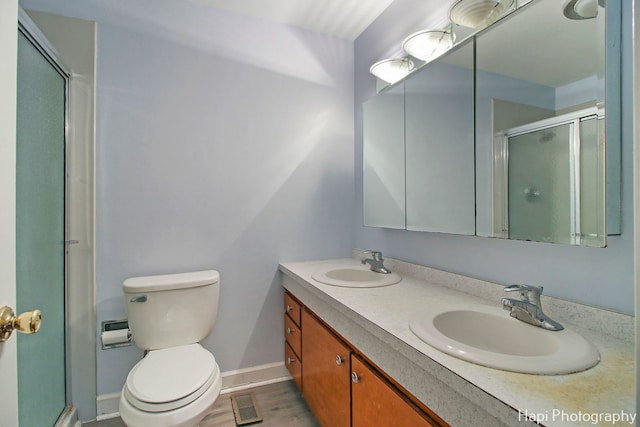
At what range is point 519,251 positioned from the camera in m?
1.16

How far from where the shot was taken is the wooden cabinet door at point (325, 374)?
1230mm

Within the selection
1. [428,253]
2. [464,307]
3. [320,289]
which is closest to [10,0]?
[320,289]

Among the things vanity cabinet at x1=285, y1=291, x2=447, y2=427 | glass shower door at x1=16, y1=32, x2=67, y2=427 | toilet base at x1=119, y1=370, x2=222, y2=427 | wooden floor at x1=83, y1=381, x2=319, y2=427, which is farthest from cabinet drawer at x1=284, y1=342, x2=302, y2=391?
glass shower door at x1=16, y1=32, x2=67, y2=427

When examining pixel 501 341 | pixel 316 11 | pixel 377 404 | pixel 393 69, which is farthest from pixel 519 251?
pixel 316 11

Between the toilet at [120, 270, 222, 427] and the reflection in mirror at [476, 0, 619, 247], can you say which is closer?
the reflection in mirror at [476, 0, 619, 247]

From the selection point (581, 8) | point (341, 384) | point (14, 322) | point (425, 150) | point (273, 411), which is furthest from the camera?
point (273, 411)

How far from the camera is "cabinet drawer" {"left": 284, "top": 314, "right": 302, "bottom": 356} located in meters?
1.78

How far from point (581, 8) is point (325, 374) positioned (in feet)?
5.43

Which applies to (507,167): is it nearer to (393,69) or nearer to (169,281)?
(393,69)

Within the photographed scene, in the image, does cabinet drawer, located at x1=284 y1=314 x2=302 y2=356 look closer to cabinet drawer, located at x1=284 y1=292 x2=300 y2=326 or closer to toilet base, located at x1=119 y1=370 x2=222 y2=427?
cabinet drawer, located at x1=284 y1=292 x2=300 y2=326

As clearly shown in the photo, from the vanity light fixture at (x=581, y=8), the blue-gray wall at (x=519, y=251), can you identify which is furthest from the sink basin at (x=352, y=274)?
the vanity light fixture at (x=581, y=8)

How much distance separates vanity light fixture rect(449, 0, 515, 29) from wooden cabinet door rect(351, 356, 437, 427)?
141 centimetres

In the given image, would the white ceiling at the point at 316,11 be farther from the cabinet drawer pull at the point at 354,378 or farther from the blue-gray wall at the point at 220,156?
the cabinet drawer pull at the point at 354,378

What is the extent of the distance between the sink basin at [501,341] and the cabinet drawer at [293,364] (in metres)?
1.03
